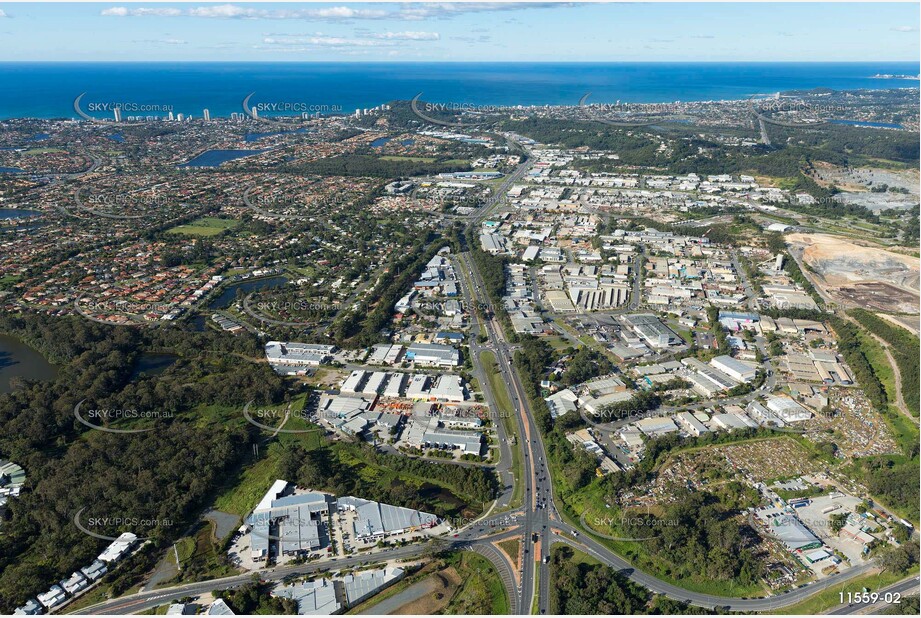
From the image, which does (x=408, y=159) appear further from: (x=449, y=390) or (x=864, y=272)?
(x=449, y=390)

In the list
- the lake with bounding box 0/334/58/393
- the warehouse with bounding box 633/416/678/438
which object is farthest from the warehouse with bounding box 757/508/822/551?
the lake with bounding box 0/334/58/393

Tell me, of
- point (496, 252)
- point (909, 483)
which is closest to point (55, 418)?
point (496, 252)

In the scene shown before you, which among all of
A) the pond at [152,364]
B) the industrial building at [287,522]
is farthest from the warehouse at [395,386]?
the pond at [152,364]

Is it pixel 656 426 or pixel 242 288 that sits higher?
pixel 242 288

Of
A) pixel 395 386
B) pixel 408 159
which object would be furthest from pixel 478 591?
pixel 408 159

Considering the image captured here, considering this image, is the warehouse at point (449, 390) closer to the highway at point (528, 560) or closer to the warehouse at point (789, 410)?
the highway at point (528, 560)

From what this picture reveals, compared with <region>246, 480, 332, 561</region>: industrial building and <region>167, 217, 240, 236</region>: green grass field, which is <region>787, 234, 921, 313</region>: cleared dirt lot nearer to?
<region>246, 480, 332, 561</region>: industrial building
